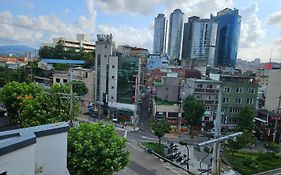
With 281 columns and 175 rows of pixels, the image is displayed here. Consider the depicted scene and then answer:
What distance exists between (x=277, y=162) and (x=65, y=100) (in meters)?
24.5

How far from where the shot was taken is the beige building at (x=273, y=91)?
44653mm

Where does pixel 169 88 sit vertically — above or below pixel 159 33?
below

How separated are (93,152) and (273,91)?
3996 cm

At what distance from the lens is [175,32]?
117m

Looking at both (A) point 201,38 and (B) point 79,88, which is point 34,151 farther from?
(A) point 201,38

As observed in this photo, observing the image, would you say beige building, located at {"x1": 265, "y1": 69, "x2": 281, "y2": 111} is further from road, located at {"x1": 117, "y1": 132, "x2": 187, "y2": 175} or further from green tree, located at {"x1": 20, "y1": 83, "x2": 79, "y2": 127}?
green tree, located at {"x1": 20, "y1": 83, "x2": 79, "y2": 127}

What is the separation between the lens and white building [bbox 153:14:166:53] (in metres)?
123

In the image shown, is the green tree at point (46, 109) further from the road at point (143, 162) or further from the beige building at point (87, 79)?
the beige building at point (87, 79)

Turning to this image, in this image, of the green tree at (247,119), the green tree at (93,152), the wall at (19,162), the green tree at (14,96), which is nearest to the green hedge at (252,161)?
the green tree at (247,119)

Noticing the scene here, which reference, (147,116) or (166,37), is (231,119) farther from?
(166,37)

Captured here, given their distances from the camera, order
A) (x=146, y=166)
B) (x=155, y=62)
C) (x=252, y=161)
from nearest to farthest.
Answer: (x=146, y=166) < (x=252, y=161) < (x=155, y=62)

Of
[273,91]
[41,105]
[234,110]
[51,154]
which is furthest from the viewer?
[273,91]

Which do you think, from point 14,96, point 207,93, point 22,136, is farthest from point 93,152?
point 207,93

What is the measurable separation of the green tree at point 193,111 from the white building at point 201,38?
56.3m
